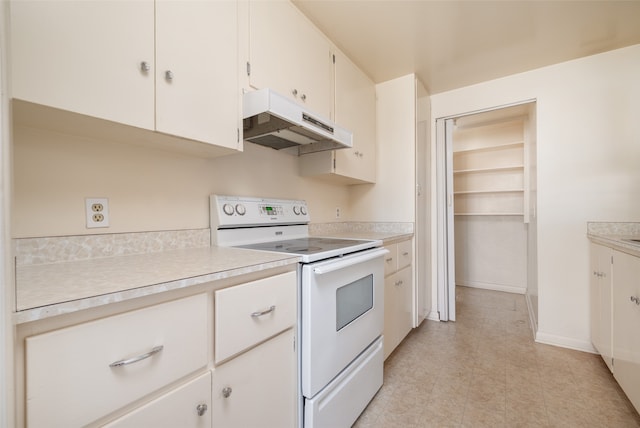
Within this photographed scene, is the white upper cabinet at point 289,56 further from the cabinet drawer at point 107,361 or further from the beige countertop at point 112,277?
the cabinet drawer at point 107,361

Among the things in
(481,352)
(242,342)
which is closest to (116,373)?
(242,342)

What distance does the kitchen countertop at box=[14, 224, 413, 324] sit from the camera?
56 centimetres

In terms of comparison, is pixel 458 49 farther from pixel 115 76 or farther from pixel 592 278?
pixel 115 76

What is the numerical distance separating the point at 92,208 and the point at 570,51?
10.5 feet

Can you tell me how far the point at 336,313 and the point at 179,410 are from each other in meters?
0.67

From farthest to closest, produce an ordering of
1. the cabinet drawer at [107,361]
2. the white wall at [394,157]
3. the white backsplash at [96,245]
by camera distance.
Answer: the white wall at [394,157] → the white backsplash at [96,245] → the cabinet drawer at [107,361]

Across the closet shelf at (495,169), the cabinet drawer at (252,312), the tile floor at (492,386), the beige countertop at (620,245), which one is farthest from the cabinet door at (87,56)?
the closet shelf at (495,169)

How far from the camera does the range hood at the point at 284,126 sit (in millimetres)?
1243

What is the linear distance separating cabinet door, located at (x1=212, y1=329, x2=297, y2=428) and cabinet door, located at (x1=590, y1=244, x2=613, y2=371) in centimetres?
193

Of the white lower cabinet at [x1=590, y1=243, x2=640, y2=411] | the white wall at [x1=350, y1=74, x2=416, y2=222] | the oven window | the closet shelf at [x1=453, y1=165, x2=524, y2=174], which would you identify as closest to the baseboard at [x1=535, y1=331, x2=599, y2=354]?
the white lower cabinet at [x1=590, y1=243, x2=640, y2=411]

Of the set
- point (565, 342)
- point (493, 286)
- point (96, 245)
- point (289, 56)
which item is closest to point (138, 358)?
point (96, 245)

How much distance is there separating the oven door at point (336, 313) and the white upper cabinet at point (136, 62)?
730 mm

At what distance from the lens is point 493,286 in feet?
12.3

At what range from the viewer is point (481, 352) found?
82.5 inches
